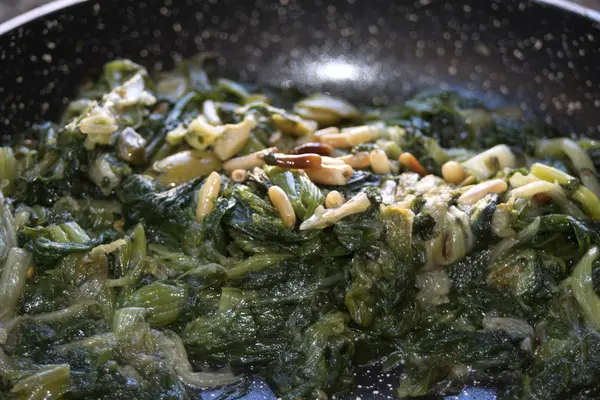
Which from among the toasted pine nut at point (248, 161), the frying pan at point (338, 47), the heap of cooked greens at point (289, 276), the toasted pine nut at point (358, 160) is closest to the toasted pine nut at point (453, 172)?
the heap of cooked greens at point (289, 276)

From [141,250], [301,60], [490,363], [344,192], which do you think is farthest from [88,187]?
[490,363]

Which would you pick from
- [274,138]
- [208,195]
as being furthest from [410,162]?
[208,195]

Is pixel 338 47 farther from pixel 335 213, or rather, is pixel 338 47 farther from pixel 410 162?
pixel 335 213

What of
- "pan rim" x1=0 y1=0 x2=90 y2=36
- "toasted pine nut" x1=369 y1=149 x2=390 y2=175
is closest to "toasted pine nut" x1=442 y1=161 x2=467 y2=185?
"toasted pine nut" x1=369 y1=149 x2=390 y2=175

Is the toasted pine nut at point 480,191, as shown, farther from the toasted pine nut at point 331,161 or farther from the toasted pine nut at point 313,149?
the toasted pine nut at point 313,149

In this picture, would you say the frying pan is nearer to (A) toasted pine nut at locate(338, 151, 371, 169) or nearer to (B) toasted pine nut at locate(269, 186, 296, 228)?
(A) toasted pine nut at locate(338, 151, 371, 169)

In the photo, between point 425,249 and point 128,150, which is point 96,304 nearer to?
point 128,150
